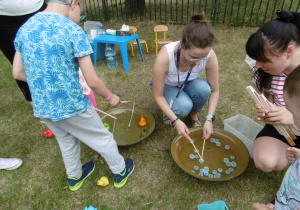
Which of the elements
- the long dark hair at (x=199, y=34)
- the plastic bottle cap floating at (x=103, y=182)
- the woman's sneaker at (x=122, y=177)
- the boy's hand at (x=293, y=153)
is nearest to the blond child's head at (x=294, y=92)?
the boy's hand at (x=293, y=153)

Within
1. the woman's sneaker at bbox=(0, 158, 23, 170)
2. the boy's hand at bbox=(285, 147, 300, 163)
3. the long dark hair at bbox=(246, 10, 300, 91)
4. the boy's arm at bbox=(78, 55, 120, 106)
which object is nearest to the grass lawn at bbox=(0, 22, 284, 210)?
the woman's sneaker at bbox=(0, 158, 23, 170)

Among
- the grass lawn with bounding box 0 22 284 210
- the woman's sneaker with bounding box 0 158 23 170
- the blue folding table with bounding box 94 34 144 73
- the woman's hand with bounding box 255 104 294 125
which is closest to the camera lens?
the woman's hand with bounding box 255 104 294 125

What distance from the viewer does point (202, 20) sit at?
1729 mm

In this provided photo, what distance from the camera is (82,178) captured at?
6.37ft

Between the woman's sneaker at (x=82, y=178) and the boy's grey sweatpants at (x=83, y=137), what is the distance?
0.17 ft

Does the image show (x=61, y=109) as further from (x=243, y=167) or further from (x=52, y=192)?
(x=243, y=167)

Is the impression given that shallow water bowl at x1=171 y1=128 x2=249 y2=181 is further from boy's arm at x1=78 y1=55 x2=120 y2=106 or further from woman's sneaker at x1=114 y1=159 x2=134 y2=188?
boy's arm at x1=78 y1=55 x2=120 y2=106

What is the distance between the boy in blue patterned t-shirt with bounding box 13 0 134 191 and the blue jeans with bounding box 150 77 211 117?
83 centimetres

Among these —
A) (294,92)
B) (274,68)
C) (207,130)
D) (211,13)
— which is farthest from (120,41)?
(294,92)

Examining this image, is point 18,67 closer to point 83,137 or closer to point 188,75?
point 83,137

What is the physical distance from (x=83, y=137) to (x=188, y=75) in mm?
1192

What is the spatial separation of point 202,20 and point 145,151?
54.3 inches

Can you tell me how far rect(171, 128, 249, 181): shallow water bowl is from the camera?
1.88 m

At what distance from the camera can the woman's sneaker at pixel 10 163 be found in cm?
210
